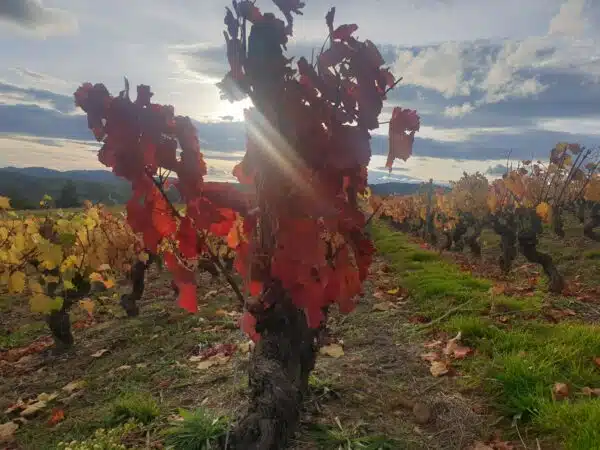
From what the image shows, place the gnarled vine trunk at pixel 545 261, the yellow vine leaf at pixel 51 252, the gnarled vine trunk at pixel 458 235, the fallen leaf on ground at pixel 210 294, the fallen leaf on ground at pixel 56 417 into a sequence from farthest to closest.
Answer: the gnarled vine trunk at pixel 458 235, the fallen leaf on ground at pixel 210 294, the gnarled vine trunk at pixel 545 261, the yellow vine leaf at pixel 51 252, the fallen leaf on ground at pixel 56 417

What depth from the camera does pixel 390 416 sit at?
11.1ft

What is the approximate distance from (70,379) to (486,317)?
4.68 meters

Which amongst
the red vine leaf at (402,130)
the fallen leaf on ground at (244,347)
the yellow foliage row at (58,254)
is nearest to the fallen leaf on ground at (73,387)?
the yellow foliage row at (58,254)

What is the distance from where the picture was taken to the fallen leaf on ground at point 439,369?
405 centimetres

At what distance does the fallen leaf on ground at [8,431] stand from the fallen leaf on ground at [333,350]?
276cm

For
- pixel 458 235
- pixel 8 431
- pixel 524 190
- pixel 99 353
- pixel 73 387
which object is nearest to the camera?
pixel 8 431

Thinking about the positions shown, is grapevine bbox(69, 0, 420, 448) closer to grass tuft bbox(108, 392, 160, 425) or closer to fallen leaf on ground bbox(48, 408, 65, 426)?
grass tuft bbox(108, 392, 160, 425)

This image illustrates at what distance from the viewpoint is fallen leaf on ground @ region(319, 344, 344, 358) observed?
15.1 feet

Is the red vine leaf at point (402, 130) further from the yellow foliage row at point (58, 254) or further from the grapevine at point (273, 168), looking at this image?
the yellow foliage row at point (58, 254)

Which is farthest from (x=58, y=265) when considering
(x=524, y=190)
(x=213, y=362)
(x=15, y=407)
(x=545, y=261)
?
(x=524, y=190)

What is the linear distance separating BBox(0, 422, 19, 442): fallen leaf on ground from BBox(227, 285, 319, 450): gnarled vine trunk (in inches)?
91.9

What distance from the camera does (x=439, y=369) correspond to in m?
4.10

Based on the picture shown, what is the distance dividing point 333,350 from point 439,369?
3.47 feet

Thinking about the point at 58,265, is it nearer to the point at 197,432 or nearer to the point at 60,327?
the point at 60,327
